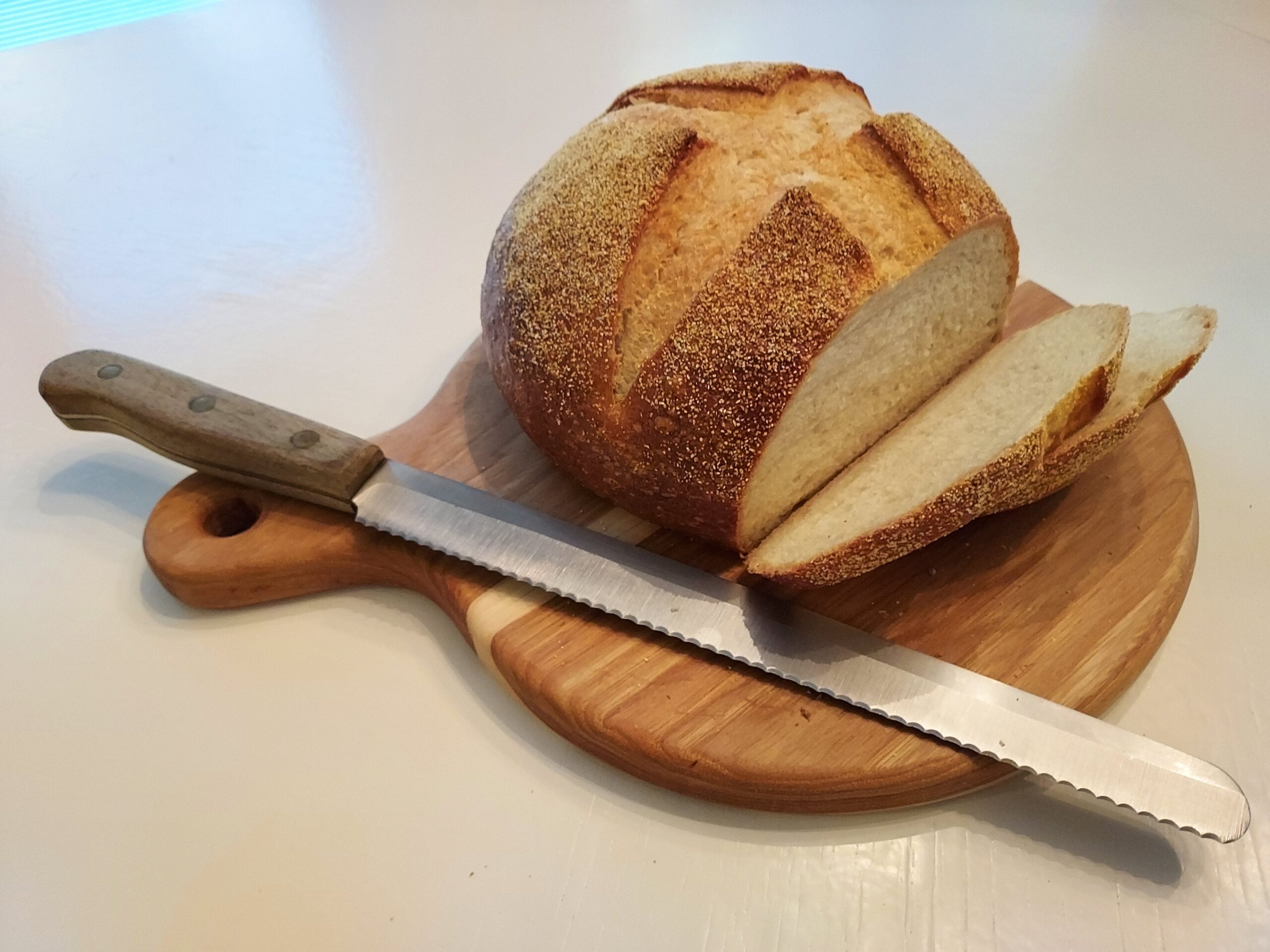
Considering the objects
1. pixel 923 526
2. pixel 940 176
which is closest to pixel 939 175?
pixel 940 176

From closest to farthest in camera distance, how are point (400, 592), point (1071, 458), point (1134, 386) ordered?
point (1071, 458), point (1134, 386), point (400, 592)

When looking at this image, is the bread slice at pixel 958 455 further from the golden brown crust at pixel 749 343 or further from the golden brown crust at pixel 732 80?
the golden brown crust at pixel 732 80

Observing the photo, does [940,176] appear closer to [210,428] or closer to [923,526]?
[923,526]

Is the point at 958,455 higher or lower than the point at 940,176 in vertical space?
lower

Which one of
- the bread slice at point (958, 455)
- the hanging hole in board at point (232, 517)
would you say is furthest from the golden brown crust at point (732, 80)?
the hanging hole in board at point (232, 517)

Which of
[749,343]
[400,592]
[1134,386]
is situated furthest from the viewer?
[400,592]

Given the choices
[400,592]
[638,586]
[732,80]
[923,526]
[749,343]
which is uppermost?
[732,80]

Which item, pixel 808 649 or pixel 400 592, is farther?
pixel 400 592
